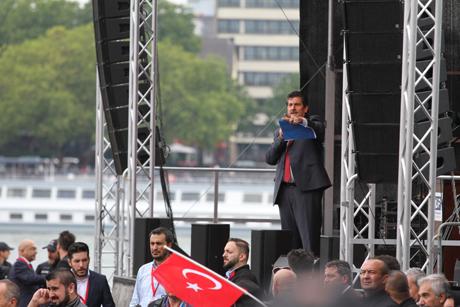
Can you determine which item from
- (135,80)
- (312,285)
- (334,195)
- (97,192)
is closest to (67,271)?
(312,285)

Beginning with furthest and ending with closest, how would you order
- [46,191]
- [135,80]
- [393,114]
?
1. [46,191]
2. [135,80]
3. [393,114]

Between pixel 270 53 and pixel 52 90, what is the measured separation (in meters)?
23.4

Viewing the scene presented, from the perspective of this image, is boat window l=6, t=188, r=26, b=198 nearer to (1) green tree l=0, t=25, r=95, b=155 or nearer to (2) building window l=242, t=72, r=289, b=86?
(1) green tree l=0, t=25, r=95, b=155

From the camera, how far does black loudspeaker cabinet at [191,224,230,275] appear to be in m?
15.4

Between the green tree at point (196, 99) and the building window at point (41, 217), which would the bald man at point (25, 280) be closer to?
the building window at point (41, 217)

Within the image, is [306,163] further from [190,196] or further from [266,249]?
[190,196]

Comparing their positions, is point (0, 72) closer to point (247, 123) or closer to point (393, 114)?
point (247, 123)

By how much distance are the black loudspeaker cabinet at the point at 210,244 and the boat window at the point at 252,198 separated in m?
75.1

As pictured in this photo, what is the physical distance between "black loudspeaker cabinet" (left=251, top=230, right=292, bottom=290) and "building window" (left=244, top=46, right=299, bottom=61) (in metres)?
119

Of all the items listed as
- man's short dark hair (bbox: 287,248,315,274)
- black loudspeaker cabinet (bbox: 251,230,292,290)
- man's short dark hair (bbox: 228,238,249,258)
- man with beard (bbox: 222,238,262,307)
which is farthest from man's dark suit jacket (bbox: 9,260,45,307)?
man's short dark hair (bbox: 287,248,315,274)

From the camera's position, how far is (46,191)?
9312 cm

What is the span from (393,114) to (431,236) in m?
1.36

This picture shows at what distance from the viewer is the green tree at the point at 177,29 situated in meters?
134

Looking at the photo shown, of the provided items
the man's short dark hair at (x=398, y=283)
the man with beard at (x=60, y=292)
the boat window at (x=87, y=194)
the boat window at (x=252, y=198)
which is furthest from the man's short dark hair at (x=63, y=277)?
the boat window at (x=252, y=198)
